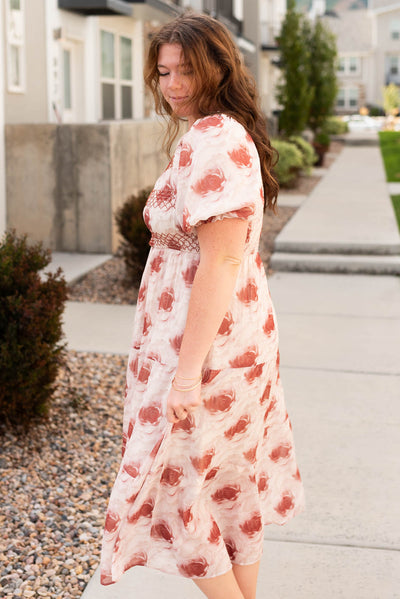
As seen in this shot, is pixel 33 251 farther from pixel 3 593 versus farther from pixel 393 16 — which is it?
pixel 393 16

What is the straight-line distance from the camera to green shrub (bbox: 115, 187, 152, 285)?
25.3 ft

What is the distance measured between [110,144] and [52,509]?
6.10 m

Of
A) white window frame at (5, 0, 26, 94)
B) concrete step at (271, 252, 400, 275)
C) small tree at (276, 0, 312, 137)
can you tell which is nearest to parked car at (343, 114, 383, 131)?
small tree at (276, 0, 312, 137)

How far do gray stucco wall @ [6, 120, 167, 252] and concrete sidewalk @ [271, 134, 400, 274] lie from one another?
6.68 ft

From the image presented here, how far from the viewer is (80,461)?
414cm

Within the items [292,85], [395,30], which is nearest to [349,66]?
[395,30]

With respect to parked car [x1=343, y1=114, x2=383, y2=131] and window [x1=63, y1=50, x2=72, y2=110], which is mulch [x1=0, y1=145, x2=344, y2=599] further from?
parked car [x1=343, y1=114, x2=383, y2=131]

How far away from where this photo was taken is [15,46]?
10.1 metres

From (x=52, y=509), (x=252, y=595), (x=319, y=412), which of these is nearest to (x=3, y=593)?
(x=52, y=509)

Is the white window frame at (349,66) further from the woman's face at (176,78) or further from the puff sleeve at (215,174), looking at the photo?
the puff sleeve at (215,174)

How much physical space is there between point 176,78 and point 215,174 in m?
0.32

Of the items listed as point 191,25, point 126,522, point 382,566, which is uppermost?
point 191,25

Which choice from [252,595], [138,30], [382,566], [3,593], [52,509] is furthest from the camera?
[138,30]

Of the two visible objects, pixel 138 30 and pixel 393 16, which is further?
pixel 393 16
